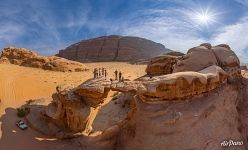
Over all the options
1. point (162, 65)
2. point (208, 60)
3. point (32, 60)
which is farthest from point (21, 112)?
point (32, 60)

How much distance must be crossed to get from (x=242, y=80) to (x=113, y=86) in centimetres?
445

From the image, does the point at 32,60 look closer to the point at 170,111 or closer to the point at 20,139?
the point at 20,139

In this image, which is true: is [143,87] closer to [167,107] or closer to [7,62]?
[167,107]

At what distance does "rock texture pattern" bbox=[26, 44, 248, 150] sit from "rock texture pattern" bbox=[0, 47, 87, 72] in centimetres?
1399

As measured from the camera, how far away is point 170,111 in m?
9.32

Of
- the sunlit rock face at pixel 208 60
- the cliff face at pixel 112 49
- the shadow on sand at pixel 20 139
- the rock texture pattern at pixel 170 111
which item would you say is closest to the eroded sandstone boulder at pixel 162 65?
the sunlit rock face at pixel 208 60

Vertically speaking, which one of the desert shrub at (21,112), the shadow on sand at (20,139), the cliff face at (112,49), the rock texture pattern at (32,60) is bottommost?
the shadow on sand at (20,139)

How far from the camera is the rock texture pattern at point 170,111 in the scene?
916 centimetres

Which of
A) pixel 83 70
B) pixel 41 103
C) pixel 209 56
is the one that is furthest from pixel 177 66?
pixel 83 70

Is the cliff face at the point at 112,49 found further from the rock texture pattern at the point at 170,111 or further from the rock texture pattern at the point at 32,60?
the rock texture pattern at the point at 170,111

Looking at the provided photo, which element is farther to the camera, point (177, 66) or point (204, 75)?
point (177, 66)

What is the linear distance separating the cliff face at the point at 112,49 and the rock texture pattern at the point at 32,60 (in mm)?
24245

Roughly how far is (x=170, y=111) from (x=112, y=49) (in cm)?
4348

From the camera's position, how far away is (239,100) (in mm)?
10867
